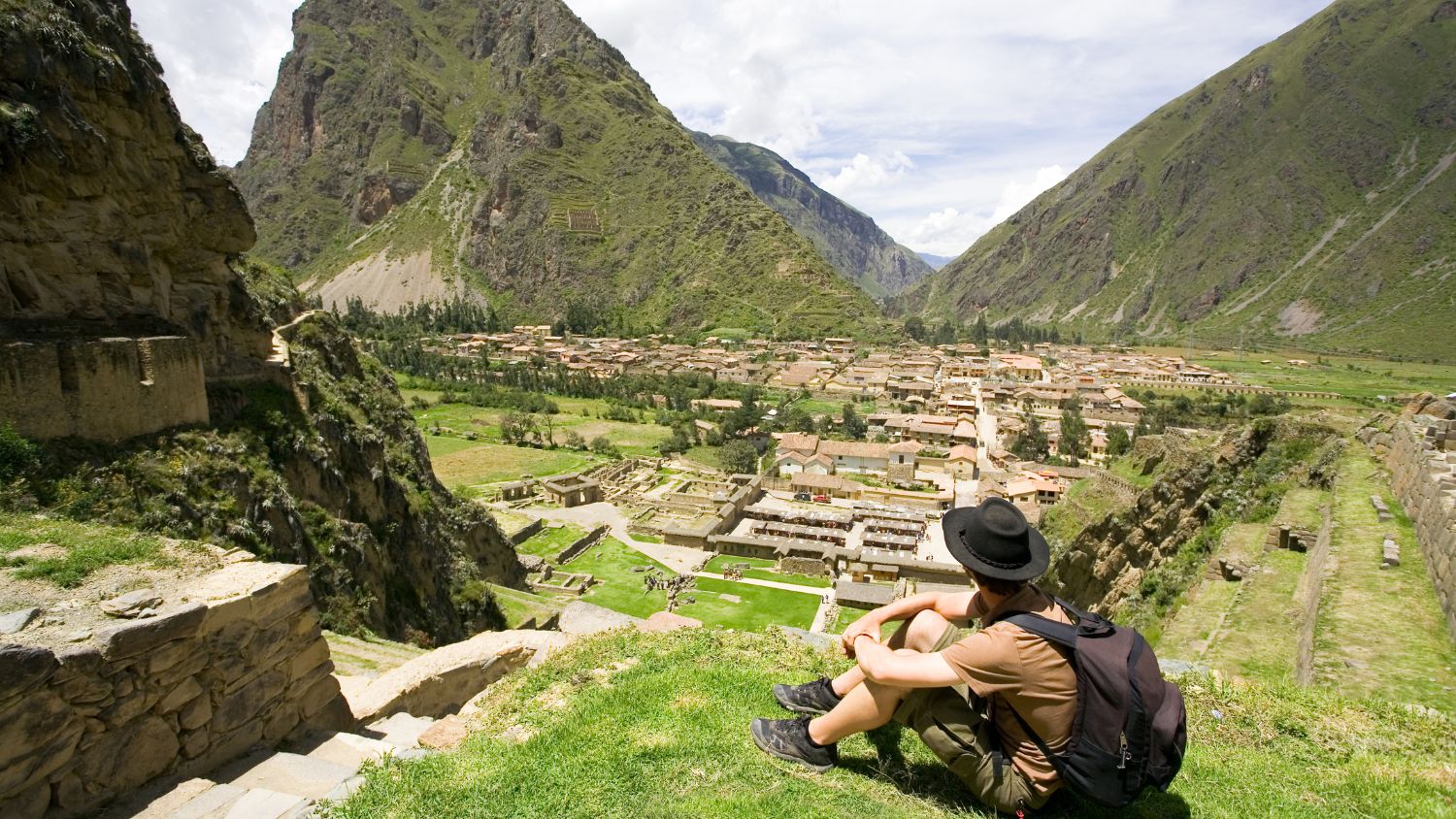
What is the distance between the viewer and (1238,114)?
571ft

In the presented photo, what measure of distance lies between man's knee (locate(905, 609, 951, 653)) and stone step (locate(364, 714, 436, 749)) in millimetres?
4151

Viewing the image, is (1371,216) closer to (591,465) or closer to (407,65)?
(591,465)

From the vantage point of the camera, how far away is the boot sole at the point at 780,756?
14.0 feet

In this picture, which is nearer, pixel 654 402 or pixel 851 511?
pixel 851 511

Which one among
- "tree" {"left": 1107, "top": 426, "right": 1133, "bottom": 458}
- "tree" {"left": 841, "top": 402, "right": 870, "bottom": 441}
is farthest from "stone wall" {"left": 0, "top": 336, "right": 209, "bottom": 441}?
"tree" {"left": 841, "top": 402, "right": 870, "bottom": 441}

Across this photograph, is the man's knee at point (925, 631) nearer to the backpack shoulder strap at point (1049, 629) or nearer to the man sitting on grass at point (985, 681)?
the man sitting on grass at point (985, 681)

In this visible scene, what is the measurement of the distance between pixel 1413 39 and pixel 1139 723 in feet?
769

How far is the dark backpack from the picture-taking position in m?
3.23

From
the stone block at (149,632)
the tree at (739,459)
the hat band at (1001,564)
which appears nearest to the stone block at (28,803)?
the stone block at (149,632)

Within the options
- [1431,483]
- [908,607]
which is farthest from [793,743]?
[1431,483]

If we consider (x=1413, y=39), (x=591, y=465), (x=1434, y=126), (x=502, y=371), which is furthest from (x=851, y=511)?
(x=1413, y=39)

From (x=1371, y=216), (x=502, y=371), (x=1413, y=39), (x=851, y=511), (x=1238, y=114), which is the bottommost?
(x=851, y=511)

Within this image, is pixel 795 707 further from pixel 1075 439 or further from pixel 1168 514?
pixel 1075 439

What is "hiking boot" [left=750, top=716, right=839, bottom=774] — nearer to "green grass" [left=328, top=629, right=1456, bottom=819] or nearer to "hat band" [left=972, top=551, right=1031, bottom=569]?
"green grass" [left=328, top=629, right=1456, bottom=819]
